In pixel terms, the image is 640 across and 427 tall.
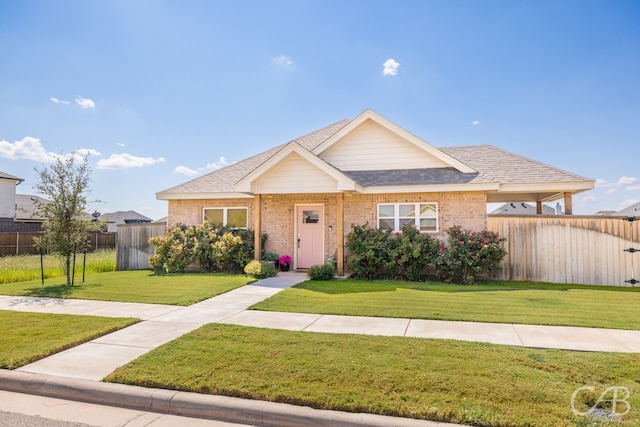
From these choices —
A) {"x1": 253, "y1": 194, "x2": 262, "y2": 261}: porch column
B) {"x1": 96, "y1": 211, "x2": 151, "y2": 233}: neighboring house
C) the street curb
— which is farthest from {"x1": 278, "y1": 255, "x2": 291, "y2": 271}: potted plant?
{"x1": 96, "y1": 211, "x2": 151, "y2": 233}: neighboring house

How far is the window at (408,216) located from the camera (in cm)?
1323

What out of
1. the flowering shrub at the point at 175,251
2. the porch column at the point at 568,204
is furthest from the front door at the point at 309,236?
the porch column at the point at 568,204

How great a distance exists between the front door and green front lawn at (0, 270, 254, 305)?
2885 mm

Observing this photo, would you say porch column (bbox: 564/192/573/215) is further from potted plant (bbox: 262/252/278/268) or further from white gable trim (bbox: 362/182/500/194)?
potted plant (bbox: 262/252/278/268)

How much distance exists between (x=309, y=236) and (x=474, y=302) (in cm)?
731

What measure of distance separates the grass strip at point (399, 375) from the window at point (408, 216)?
8.12 metres

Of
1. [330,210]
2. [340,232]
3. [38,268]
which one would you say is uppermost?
[330,210]

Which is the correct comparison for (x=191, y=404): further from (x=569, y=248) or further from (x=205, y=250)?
(x=569, y=248)

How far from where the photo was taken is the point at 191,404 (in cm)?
385

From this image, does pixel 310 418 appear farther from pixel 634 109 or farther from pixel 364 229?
pixel 634 109

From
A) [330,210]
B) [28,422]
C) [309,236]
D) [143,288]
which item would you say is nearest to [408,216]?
[330,210]

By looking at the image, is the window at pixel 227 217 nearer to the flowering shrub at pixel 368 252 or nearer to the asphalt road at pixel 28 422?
the flowering shrub at pixel 368 252

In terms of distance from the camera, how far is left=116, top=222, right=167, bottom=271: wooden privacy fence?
16328 mm

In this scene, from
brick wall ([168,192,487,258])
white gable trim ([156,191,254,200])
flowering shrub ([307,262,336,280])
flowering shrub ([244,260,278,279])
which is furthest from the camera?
white gable trim ([156,191,254,200])
